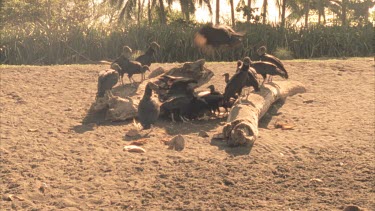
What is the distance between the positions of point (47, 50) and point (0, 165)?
1419 centimetres

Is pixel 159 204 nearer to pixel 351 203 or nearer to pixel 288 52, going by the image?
pixel 351 203

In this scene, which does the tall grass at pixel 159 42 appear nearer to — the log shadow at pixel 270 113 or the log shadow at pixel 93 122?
the log shadow at pixel 270 113

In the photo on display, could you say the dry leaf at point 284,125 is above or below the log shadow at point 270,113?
below

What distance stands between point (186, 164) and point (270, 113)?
2.97 meters

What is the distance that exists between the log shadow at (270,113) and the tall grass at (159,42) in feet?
31.7

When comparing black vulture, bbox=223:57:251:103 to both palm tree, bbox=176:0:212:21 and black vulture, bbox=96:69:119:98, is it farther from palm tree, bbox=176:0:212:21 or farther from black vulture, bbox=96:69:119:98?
palm tree, bbox=176:0:212:21

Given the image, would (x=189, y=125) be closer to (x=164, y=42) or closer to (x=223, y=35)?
(x=223, y=35)

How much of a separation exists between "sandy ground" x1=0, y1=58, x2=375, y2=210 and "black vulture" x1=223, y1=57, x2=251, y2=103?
1.43 feet

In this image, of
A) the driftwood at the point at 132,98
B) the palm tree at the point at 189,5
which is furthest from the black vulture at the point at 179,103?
the palm tree at the point at 189,5

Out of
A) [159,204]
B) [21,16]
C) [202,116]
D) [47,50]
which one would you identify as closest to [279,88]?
[202,116]

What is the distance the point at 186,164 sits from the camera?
671 cm

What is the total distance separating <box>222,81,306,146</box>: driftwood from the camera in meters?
7.21

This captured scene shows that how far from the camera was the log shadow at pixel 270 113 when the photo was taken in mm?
8664

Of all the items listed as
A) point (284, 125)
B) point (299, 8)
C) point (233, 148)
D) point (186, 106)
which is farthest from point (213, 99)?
point (299, 8)
